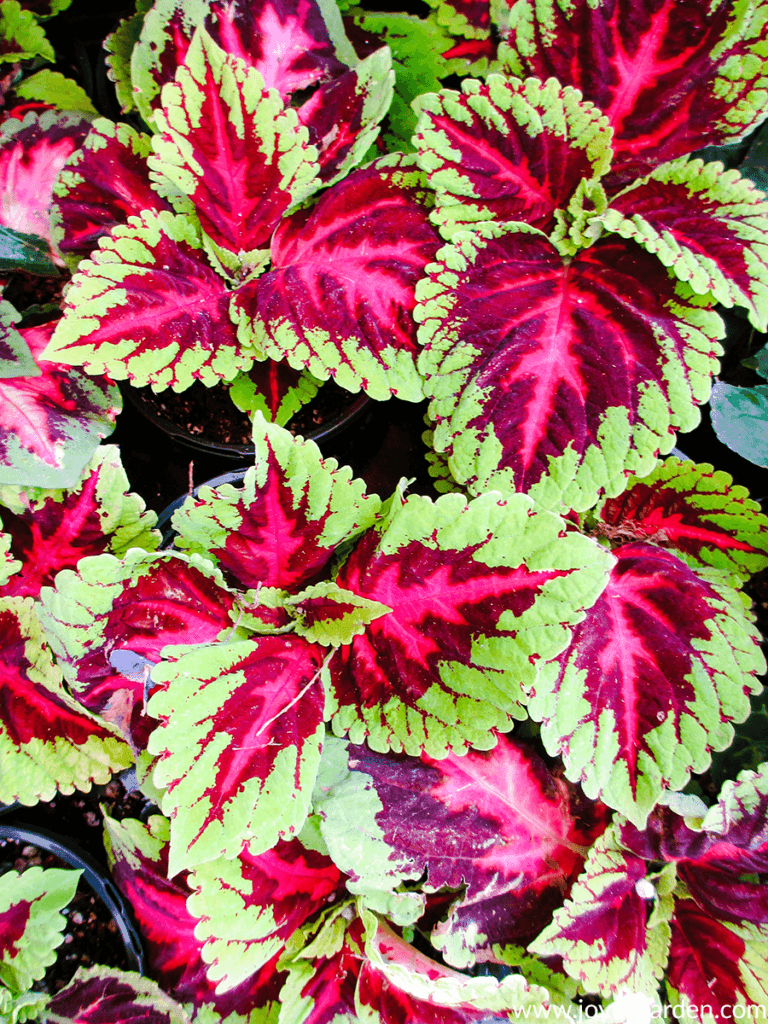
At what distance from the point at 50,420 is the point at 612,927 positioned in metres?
0.82

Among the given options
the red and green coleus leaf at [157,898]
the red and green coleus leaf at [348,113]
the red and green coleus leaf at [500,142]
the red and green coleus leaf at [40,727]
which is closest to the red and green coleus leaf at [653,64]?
the red and green coleus leaf at [500,142]

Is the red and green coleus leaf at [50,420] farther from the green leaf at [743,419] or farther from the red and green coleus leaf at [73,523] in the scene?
the green leaf at [743,419]

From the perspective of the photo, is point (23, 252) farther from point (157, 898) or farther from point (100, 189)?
point (157, 898)

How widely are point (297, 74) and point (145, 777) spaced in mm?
791

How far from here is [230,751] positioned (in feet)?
2.14

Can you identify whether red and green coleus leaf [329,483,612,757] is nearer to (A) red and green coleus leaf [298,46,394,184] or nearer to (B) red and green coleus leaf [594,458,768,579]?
(B) red and green coleus leaf [594,458,768,579]

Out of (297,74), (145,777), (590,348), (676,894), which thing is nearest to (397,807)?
(145,777)

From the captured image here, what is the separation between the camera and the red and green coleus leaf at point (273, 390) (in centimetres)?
89

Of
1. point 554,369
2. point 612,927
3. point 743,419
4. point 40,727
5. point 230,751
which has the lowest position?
point 612,927

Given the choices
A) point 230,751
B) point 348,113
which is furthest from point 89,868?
point 348,113

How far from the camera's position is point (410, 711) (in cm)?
70

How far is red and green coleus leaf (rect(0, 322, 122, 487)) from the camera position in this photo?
2.64ft

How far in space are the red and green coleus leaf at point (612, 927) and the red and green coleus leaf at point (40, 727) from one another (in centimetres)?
49

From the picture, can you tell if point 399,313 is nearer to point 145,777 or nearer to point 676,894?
point 145,777
